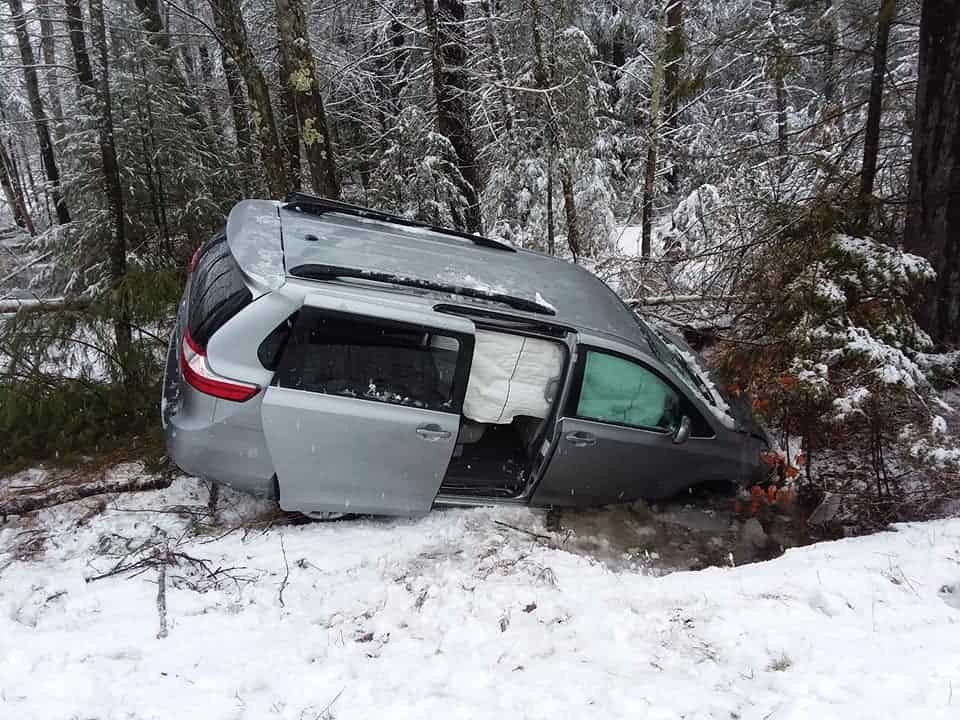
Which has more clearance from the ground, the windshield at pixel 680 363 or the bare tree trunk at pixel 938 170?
the bare tree trunk at pixel 938 170

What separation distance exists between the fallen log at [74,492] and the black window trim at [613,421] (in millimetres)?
2944

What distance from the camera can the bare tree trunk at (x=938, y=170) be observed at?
528 cm

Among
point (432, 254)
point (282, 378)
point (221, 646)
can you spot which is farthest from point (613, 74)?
point (221, 646)

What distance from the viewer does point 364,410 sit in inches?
152

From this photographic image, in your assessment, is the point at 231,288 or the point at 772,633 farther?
the point at 231,288

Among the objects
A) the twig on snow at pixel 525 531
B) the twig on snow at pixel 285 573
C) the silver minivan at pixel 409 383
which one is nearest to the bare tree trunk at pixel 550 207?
the silver minivan at pixel 409 383

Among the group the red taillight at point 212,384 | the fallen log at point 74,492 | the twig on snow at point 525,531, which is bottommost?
the twig on snow at point 525,531

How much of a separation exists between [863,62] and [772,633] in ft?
21.2

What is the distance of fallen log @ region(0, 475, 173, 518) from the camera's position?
4.08 m

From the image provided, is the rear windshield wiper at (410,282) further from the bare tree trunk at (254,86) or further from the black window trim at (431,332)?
the bare tree trunk at (254,86)

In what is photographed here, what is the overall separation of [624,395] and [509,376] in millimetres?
840

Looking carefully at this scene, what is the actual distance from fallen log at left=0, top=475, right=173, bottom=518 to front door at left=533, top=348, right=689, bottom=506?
108 inches

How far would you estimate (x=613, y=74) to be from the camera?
20.3m

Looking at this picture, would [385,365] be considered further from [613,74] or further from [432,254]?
[613,74]
